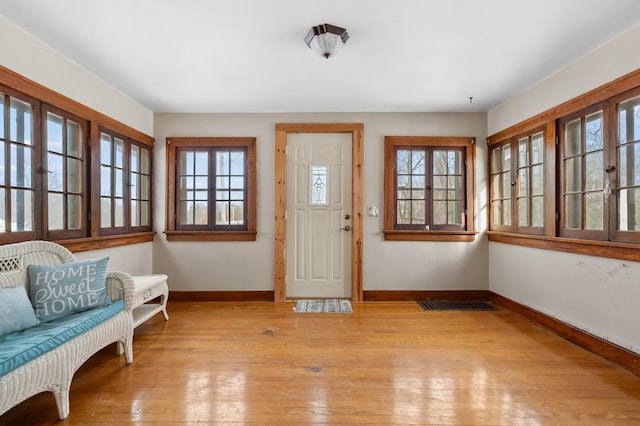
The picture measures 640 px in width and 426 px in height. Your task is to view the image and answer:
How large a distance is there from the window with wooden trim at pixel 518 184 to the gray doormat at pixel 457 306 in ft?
3.07

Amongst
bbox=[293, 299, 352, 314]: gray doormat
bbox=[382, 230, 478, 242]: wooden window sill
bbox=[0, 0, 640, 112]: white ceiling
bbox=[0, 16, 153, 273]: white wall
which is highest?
bbox=[0, 0, 640, 112]: white ceiling

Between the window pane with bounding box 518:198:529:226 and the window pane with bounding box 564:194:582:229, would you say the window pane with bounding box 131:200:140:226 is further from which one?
the window pane with bounding box 564:194:582:229

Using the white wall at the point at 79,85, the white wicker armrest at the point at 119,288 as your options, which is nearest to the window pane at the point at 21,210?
the white wall at the point at 79,85

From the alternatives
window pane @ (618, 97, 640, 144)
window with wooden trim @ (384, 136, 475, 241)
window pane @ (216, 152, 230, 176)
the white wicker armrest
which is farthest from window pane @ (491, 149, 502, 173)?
the white wicker armrest

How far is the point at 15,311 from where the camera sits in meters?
1.86

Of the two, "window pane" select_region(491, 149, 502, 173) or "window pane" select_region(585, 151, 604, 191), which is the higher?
"window pane" select_region(491, 149, 502, 173)

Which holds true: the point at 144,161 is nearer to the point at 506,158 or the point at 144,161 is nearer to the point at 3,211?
the point at 3,211

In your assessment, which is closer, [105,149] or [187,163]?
[105,149]

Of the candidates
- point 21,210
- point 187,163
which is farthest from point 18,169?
point 187,163

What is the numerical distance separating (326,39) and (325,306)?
2.78m

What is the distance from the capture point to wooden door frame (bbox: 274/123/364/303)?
159 inches

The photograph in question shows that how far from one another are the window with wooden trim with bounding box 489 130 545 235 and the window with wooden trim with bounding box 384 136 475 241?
11.1 inches

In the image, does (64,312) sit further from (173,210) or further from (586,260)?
(586,260)

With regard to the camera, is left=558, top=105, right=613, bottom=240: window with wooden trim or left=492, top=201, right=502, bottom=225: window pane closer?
left=558, top=105, right=613, bottom=240: window with wooden trim
